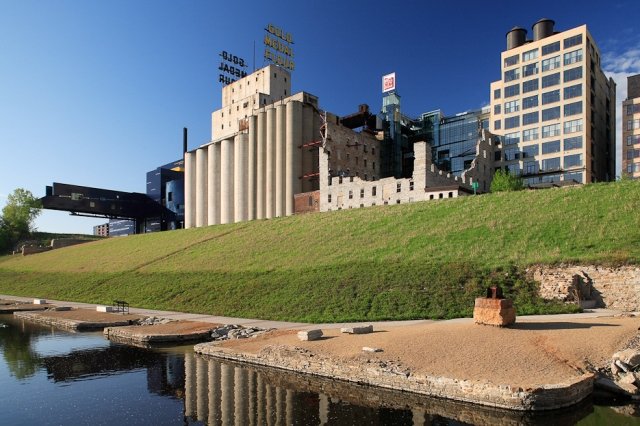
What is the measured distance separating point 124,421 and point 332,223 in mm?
44979

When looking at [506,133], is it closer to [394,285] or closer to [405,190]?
[405,190]

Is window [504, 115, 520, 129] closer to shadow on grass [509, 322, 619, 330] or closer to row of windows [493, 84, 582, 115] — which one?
row of windows [493, 84, 582, 115]

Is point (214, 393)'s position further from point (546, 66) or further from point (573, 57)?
point (546, 66)

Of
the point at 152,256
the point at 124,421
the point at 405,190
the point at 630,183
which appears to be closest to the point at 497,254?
the point at 630,183

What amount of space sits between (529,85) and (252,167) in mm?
60283

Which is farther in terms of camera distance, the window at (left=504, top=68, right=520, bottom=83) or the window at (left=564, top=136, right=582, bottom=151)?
the window at (left=504, top=68, right=520, bottom=83)

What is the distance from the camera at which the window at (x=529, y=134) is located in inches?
3629

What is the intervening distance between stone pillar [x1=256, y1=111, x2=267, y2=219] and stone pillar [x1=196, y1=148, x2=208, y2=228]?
26.2 m

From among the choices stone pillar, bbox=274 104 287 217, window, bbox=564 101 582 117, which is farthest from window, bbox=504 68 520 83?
stone pillar, bbox=274 104 287 217

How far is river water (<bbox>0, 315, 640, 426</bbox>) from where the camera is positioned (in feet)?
42.2

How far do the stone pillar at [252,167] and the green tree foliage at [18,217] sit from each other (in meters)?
61.5

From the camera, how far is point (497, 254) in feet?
111

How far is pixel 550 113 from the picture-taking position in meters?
90.6

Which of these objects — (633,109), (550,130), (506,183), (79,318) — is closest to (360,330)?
(79,318)
